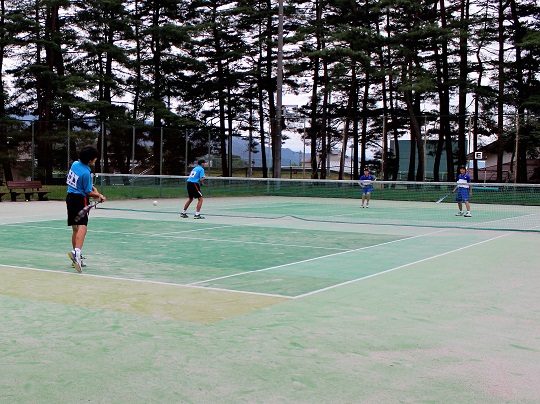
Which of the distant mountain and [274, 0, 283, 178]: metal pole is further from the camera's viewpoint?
the distant mountain

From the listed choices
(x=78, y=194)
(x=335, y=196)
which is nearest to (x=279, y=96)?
(x=335, y=196)

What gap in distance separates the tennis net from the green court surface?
26.1ft

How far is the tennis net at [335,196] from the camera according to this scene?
1970cm

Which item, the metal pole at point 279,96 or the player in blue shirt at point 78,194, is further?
the metal pole at point 279,96

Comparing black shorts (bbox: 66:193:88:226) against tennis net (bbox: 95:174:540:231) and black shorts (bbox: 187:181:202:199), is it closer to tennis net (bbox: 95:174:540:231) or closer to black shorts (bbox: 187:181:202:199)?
black shorts (bbox: 187:181:202:199)

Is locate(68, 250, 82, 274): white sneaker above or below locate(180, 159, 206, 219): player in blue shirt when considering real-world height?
below

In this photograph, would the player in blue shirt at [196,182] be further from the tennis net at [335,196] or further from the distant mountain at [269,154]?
the distant mountain at [269,154]

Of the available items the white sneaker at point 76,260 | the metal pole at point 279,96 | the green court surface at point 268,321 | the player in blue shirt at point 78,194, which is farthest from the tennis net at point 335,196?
the white sneaker at point 76,260

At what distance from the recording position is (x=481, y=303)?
633 centimetres

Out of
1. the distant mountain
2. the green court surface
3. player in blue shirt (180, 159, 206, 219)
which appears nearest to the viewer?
the green court surface

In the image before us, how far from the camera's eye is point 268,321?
18.0 ft

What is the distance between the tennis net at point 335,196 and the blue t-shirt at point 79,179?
32.3ft

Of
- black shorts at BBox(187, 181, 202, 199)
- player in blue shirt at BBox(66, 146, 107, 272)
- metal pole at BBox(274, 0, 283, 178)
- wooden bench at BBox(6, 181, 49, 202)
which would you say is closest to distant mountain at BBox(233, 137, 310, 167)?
metal pole at BBox(274, 0, 283, 178)

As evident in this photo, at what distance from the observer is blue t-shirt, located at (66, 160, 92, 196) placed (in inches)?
320
